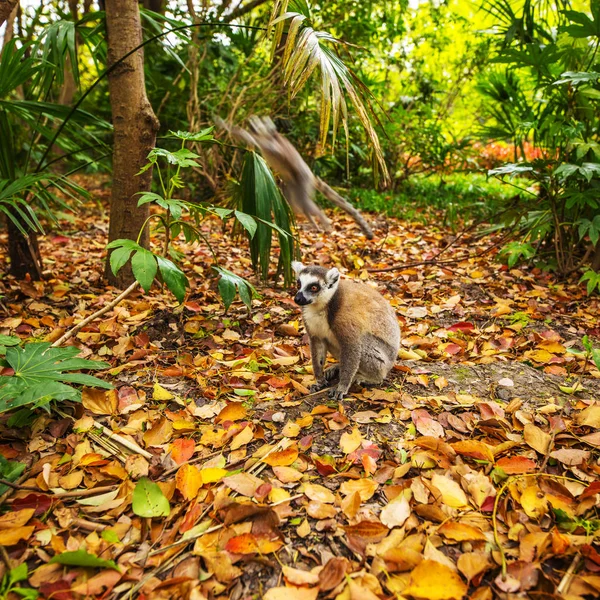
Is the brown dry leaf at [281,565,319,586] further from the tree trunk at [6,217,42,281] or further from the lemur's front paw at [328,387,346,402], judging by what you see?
the tree trunk at [6,217,42,281]

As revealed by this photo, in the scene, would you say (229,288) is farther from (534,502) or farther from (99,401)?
(534,502)

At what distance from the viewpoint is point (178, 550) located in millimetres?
1733

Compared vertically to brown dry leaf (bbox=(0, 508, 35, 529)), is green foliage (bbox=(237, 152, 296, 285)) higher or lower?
higher

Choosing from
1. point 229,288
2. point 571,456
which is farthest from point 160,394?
point 571,456

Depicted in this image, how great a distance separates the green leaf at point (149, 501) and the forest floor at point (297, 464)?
0.05 metres

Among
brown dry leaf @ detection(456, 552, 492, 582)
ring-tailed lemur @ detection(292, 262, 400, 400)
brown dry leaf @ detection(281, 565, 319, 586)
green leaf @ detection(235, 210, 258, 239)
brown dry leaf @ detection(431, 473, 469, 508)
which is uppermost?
green leaf @ detection(235, 210, 258, 239)

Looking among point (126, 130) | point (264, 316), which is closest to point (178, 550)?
point (264, 316)

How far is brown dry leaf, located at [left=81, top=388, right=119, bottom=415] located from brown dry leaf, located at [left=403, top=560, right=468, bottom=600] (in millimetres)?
1775

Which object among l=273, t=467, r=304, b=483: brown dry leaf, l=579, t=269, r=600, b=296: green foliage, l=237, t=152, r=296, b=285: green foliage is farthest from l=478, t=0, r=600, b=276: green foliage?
l=273, t=467, r=304, b=483: brown dry leaf

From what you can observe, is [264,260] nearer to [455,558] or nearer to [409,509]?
[409,509]

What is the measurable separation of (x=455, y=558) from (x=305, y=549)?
0.56 meters

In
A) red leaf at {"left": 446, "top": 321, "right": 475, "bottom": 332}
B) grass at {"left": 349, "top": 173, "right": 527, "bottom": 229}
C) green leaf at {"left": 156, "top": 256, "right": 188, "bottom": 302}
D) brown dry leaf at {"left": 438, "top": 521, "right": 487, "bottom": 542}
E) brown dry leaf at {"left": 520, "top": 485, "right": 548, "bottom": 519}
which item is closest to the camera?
brown dry leaf at {"left": 438, "top": 521, "right": 487, "bottom": 542}

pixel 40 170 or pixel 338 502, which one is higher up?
pixel 40 170

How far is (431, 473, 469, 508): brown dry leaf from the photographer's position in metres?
1.91
